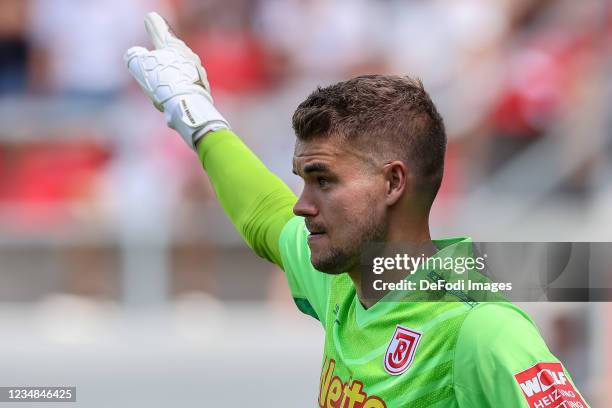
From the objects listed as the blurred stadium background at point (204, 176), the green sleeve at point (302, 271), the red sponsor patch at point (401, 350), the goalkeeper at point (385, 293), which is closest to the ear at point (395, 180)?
the goalkeeper at point (385, 293)

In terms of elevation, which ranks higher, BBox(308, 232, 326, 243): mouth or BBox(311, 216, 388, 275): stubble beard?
BBox(308, 232, 326, 243): mouth

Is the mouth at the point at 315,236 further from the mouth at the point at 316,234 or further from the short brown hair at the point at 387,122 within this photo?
the short brown hair at the point at 387,122

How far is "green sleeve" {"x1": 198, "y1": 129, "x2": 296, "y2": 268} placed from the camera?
3.34 meters

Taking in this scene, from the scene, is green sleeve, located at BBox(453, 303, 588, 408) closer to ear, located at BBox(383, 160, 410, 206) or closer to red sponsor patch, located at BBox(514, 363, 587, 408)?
red sponsor patch, located at BBox(514, 363, 587, 408)

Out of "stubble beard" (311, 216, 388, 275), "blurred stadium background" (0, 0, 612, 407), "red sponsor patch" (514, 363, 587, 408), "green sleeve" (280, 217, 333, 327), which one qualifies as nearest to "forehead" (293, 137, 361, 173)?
"stubble beard" (311, 216, 388, 275)

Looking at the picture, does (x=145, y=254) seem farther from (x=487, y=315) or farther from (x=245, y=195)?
(x=487, y=315)

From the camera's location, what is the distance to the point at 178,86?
11.3 ft

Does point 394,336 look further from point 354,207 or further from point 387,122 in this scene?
point 387,122

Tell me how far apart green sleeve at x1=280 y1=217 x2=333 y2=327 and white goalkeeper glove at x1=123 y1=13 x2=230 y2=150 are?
0.43 m

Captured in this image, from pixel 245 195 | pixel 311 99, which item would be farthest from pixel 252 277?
pixel 311 99

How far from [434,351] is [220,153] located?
3.71 feet

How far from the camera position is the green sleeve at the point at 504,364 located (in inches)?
91.3

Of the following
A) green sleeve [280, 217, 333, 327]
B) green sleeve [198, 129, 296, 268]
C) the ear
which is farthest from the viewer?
green sleeve [198, 129, 296, 268]

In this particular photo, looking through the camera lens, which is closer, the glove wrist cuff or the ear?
the ear
